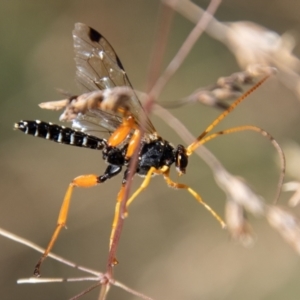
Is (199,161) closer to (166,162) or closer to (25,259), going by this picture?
(25,259)

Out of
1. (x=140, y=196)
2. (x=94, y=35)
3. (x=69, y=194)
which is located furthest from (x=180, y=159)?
(x=140, y=196)

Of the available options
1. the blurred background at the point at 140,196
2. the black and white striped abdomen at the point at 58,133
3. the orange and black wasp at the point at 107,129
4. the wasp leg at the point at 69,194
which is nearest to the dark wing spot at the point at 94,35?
the orange and black wasp at the point at 107,129

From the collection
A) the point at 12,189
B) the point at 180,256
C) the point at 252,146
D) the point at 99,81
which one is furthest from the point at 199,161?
the point at 99,81

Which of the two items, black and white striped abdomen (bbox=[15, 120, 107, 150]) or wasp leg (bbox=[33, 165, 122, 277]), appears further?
black and white striped abdomen (bbox=[15, 120, 107, 150])

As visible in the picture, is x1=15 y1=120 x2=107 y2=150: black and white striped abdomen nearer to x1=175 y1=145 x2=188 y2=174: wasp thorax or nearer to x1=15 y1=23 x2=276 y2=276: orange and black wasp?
x1=15 y1=23 x2=276 y2=276: orange and black wasp

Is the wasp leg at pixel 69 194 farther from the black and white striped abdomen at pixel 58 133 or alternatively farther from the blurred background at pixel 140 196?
the blurred background at pixel 140 196

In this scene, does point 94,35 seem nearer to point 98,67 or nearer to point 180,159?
point 98,67

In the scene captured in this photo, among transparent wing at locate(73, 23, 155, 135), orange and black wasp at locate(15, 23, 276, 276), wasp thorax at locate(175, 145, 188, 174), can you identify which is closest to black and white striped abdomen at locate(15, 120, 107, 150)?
orange and black wasp at locate(15, 23, 276, 276)

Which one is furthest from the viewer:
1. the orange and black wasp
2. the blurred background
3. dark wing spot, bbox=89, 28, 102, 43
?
the blurred background
